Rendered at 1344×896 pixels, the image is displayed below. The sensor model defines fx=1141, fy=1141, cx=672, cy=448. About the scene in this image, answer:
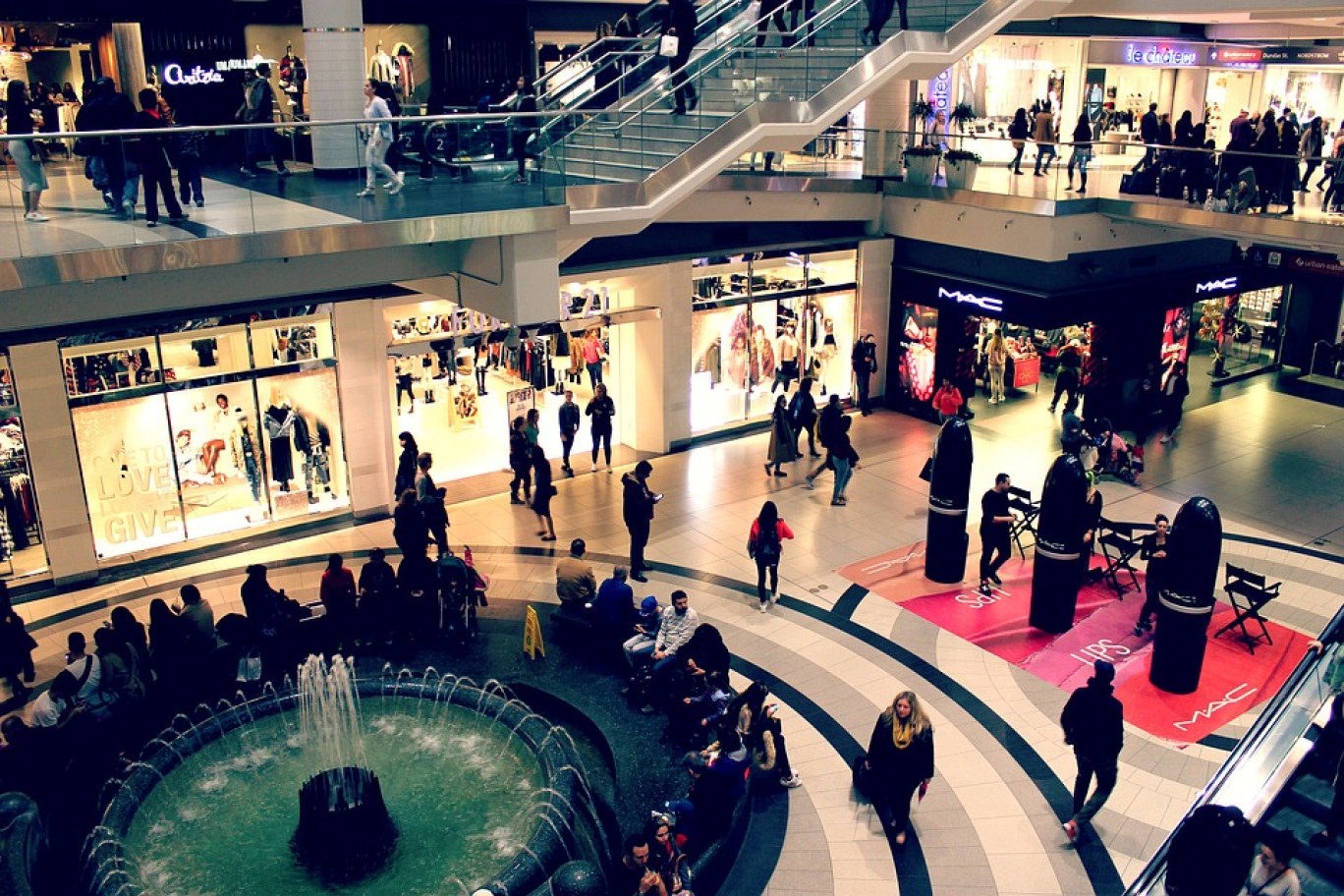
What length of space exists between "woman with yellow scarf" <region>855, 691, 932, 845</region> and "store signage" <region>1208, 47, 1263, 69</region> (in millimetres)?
24710

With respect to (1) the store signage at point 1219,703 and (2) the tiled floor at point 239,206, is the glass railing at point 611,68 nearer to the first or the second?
(2) the tiled floor at point 239,206

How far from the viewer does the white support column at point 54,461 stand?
13633 mm

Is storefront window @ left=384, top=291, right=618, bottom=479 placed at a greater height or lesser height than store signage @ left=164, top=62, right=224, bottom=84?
lesser

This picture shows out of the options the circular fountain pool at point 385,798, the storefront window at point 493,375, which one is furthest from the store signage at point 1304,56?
the circular fountain pool at point 385,798

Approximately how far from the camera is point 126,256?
1038 centimetres

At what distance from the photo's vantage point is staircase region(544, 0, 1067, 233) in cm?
1341

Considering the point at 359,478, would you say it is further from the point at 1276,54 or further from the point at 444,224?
the point at 1276,54

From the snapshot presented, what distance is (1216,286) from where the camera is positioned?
68.9 ft

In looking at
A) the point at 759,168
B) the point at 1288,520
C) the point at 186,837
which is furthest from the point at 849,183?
the point at 186,837

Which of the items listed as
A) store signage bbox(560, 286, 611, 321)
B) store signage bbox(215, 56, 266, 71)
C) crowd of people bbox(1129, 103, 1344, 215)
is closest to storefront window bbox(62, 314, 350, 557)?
store signage bbox(560, 286, 611, 321)

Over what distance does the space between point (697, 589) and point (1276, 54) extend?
78.2ft

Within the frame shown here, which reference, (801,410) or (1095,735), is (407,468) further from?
(1095,735)

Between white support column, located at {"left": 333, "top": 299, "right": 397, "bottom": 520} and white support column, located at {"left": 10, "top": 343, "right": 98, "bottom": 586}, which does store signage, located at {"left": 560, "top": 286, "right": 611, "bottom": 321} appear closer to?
white support column, located at {"left": 333, "top": 299, "right": 397, "bottom": 520}

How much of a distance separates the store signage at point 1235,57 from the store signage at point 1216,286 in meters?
9.56
